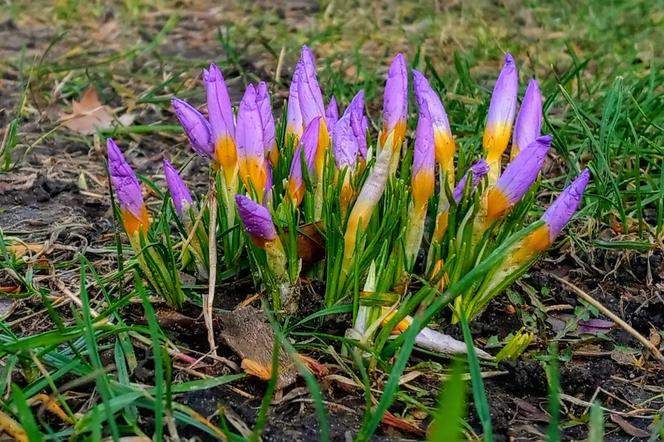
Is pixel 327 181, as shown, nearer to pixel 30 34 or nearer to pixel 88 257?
pixel 88 257

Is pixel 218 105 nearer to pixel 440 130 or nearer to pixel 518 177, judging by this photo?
pixel 440 130

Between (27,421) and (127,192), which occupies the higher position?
(127,192)

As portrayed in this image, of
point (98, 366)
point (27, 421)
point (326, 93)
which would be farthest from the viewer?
point (326, 93)

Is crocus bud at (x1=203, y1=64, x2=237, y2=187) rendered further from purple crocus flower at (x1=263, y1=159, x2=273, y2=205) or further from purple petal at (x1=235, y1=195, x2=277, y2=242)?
purple petal at (x1=235, y1=195, x2=277, y2=242)

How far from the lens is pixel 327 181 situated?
7.14 feet

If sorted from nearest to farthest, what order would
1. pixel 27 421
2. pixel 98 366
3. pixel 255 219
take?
pixel 27 421
pixel 98 366
pixel 255 219

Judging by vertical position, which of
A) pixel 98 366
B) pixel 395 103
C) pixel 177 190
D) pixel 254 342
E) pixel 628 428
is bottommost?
pixel 628 428

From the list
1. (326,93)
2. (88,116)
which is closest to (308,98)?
(326,93)

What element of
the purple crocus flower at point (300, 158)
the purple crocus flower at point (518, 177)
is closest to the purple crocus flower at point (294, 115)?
the purple crocus flower at point (300, 158)

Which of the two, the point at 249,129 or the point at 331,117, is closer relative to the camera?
the point at 249,129

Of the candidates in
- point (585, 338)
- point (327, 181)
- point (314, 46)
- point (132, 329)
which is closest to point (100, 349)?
point (132, 329)

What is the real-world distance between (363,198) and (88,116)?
2.13m

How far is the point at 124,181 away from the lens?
2059mm

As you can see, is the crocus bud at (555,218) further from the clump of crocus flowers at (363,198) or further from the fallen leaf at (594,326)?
the fallen leaf at (594,326)
